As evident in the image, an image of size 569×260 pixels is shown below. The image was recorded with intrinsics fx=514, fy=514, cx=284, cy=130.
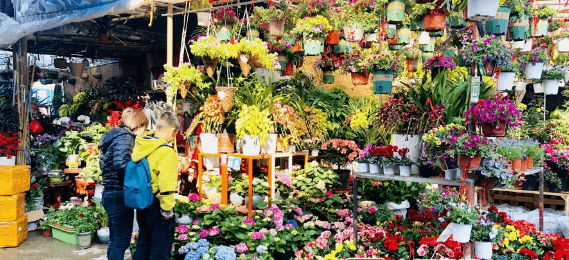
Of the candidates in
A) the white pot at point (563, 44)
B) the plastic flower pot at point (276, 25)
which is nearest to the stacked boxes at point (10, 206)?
the plastic flower pot at point (276, 25)

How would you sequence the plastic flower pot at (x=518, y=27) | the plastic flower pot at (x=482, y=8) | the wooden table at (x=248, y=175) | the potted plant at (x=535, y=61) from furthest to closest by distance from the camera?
the potted plant at (x=535, y=61) < the wooden table at (x=248, y=175) < the plastic flower pot at (x=518, y=27) < the plastic flower pot at (x=482, y=8)

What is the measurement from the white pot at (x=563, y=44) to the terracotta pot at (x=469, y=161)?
338 cm

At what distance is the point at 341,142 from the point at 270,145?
38.4 inches

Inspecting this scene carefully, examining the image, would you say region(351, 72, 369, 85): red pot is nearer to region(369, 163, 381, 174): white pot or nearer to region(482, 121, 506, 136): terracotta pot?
region(369, 163, 381, 174): white pot

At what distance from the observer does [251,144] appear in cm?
517

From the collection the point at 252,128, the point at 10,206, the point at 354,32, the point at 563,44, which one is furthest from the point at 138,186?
the point at 563,44

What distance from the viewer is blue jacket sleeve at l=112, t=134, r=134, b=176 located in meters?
3.96

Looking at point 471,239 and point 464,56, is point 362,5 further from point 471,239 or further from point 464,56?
point 471,239

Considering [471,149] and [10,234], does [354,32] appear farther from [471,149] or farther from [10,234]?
[10,234]

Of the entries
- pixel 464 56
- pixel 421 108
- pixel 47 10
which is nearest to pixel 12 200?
pixel 47 10

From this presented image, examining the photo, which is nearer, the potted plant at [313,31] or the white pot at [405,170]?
the white pot at [405,170]

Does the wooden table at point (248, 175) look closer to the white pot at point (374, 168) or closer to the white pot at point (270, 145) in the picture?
the white pot at point (270, 145)

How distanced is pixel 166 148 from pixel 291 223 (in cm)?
182

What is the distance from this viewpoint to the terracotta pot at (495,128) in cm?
374
